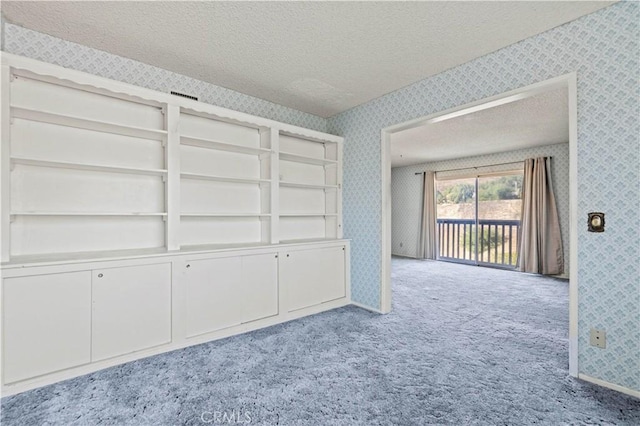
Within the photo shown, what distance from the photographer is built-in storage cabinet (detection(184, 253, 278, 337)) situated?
258 cm

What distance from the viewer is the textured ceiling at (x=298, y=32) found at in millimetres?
1997

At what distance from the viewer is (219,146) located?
3.08 meters

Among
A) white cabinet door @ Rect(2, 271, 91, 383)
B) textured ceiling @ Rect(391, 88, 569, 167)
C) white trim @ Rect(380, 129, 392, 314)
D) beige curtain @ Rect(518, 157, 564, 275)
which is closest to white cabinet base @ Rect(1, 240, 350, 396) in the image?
white cabinet door @ Rect(2, 271, 91, 383)

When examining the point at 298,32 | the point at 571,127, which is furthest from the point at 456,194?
the point at 298,32

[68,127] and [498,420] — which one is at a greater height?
[68,127]

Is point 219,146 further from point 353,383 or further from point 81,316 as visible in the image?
point 353,383

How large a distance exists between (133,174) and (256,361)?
188 centimetres

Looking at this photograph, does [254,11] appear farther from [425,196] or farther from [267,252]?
[425,196]

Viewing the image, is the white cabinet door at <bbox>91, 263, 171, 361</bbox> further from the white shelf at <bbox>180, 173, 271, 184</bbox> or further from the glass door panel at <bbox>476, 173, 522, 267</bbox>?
the glass door panel at <bbox>476, 173, 522, 267</bbox>

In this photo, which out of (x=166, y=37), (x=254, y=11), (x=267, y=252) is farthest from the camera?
(x=267, y=252)

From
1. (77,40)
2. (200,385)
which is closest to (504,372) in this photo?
(200,385)

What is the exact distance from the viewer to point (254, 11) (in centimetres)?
203

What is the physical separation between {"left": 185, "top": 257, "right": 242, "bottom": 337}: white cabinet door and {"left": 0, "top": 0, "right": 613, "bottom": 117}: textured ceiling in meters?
1.78

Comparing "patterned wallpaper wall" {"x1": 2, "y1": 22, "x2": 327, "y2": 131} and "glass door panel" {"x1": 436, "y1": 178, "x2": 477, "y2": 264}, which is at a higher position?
"patterned wallpaper wall" {"x1": 2, "y1": 22, "x2": 327, "y2": 131}
